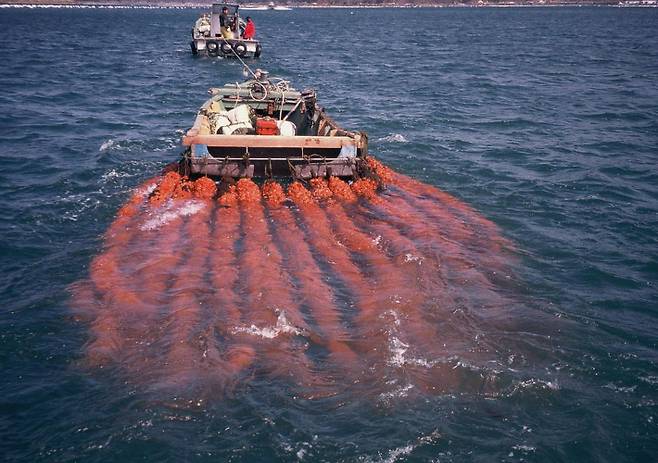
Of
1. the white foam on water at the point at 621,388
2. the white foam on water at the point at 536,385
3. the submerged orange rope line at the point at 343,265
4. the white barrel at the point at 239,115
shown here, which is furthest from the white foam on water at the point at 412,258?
the white barrel at the point at 239,115

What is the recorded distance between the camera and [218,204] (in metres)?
12.6

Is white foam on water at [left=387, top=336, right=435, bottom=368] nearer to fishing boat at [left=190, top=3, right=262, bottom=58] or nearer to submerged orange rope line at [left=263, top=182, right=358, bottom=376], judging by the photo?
submerged orange rope line at [left=263, top=182, right=358, bottom=376]

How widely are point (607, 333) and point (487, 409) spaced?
3091 mm

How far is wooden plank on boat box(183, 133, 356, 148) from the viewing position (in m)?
13.0

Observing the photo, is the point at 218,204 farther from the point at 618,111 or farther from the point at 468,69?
the point at 468,69

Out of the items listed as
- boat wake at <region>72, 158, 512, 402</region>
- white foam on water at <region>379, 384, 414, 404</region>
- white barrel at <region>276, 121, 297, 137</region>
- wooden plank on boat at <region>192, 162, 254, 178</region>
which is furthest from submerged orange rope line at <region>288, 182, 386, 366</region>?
white barrel at <region>276, 121, 297, 137</region>

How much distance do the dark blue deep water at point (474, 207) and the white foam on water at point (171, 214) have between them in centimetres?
128

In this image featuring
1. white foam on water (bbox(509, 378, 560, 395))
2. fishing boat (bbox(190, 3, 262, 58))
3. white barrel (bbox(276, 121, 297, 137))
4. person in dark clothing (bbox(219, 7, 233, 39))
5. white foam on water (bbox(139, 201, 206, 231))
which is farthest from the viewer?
person in dark clothing (bbox(219, 7, 233, 39))

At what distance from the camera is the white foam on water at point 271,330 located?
311 inches

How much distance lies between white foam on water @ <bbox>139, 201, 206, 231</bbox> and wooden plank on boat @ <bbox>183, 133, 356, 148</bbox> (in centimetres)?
153

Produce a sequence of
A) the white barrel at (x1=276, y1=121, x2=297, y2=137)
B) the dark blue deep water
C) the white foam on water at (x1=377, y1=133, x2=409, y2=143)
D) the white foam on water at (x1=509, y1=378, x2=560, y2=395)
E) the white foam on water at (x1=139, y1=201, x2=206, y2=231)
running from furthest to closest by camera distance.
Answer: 1. the white foam on water at (x1=377, y1=133, x2=409, y2=143)
2. the white barrel at (x1=276, y1=121, x2=297, y2=137)
3. the white foam on water at (x1=139, y1=201, x2=206, y2=231)
4. the white foam on water at (x1=509, y1=378, x2=560, y2=395)
5. the dark blue deep water

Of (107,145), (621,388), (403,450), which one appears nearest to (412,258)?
(621,388)

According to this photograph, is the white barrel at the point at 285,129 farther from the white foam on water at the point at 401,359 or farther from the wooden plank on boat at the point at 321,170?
the white foam on water at the point at 401,359

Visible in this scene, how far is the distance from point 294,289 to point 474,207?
21.0 feet
